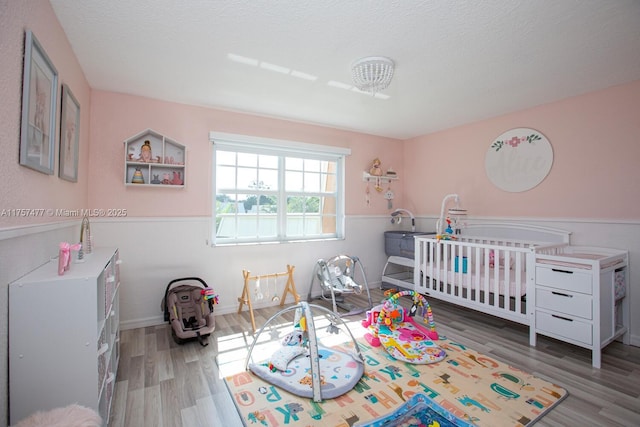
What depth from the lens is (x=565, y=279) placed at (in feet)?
7.93

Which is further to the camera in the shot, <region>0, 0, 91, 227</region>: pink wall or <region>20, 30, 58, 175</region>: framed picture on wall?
<region>20, 30, 58, 175</region>: framed picture on wall

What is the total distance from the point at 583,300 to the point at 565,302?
121mm

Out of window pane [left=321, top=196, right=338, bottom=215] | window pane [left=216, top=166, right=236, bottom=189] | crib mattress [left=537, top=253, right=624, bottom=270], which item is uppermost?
window pane [left=216, top=166, right=236, bottom=189]

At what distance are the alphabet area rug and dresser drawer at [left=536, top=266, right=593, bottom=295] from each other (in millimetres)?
798

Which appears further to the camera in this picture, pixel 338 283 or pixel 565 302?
pixel 338 283

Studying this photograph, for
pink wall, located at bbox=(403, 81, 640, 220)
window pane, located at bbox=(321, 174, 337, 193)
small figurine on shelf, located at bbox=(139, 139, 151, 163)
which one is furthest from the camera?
window pane, located at bbox=(321, 174, 337, 193)

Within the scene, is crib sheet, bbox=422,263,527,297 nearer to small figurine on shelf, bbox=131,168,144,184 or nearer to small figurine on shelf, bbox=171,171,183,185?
small figurine on shelf, bbox=171,171,183,185

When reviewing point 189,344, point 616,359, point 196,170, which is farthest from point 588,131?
point 189,344

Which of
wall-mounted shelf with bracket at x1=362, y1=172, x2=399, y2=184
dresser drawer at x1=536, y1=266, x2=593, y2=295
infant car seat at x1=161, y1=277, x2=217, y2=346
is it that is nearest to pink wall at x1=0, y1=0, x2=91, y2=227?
infant car seat at x1=161, y1=277, x2=217, y2=346

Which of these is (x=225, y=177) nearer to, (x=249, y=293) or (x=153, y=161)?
(x=153, y=161)

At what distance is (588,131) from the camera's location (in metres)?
2.88

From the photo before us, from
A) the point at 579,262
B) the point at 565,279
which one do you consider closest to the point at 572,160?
the point at 579,262

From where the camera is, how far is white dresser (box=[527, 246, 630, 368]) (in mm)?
2266

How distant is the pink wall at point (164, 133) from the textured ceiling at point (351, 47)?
16 centimetres
